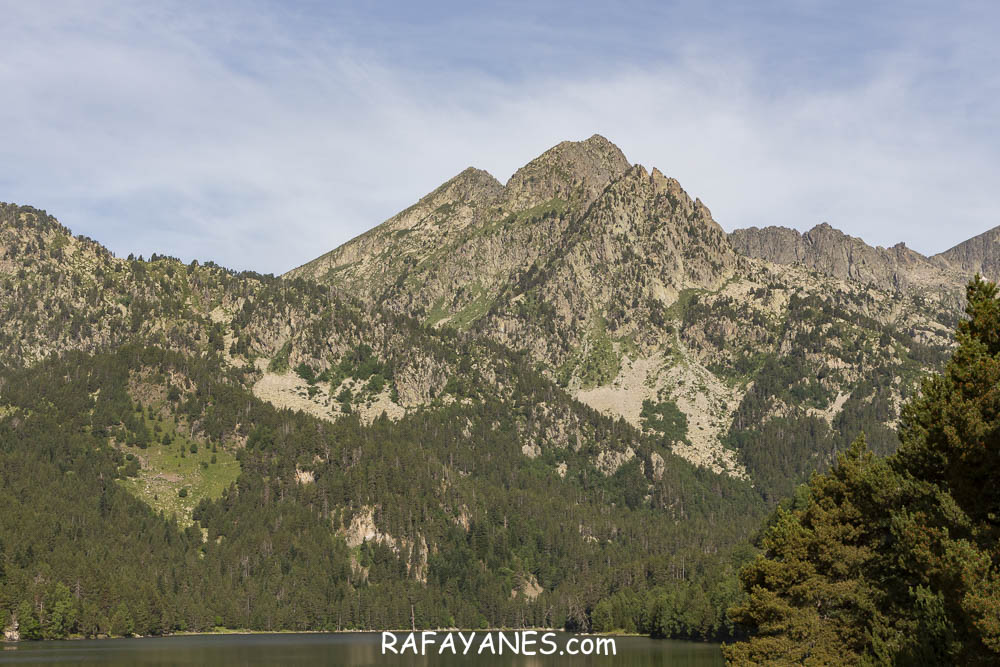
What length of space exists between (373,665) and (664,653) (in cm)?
5045

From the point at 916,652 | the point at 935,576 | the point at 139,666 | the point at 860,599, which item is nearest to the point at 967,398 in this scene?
the point at 935,576

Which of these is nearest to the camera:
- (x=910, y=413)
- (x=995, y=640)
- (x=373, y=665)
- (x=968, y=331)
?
(x=995, y=640)

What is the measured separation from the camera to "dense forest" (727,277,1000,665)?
150 feet

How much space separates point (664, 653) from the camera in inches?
7466

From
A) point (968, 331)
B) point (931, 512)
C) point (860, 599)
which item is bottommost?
point (860, 599)

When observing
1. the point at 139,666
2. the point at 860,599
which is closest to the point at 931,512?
the point at 860,599

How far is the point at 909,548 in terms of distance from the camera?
5312 centimetres

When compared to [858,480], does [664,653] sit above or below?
below

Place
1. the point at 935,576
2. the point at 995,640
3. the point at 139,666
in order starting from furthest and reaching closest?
the point at 139,666
the point at 935,576
the point at 995,640

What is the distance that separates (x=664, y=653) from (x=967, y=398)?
149 meters

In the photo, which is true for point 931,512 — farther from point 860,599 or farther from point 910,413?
point 860,599

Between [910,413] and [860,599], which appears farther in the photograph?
[860,599]

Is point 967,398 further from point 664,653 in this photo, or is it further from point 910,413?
point 664,653

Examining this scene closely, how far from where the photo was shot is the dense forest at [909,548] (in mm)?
45688
